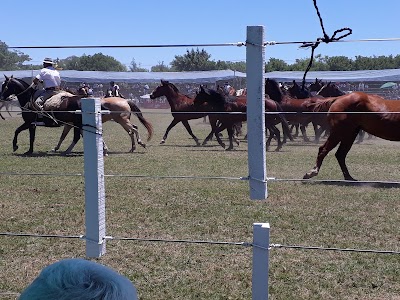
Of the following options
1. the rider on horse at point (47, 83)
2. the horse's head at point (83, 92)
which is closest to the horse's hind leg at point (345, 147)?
the rider on horse at point (47, 83)

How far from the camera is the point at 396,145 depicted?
16484 millimetres

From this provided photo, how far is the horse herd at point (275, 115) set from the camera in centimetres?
1037

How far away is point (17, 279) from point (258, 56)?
2818mm

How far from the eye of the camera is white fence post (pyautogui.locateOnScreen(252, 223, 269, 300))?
12.1 feet

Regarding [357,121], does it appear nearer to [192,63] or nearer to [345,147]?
[345,147]

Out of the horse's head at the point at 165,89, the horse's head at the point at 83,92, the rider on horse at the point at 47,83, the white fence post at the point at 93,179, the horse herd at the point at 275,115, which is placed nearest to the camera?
the white fence post at the point at 93,179

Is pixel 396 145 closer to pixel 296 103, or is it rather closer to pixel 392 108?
pixel 296 103

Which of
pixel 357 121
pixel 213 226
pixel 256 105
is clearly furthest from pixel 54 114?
pixel 256 105

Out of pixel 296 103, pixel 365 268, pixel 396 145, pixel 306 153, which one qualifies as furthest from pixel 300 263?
pixel 296 103

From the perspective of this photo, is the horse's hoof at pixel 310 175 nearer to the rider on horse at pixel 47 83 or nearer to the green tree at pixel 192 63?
the rider on horse at pixel 47 83

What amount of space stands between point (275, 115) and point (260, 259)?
11.8 meters

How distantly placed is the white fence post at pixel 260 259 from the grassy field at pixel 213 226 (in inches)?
49.4

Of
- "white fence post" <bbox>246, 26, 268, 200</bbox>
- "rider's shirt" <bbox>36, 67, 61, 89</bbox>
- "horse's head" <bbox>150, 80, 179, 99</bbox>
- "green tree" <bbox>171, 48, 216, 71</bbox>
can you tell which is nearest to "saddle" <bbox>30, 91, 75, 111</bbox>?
"rider's shirt" <bbox>36, 67, 61, 89</bbox>

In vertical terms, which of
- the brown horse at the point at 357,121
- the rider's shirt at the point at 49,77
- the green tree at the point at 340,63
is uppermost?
the green tree at the point at 340,63
